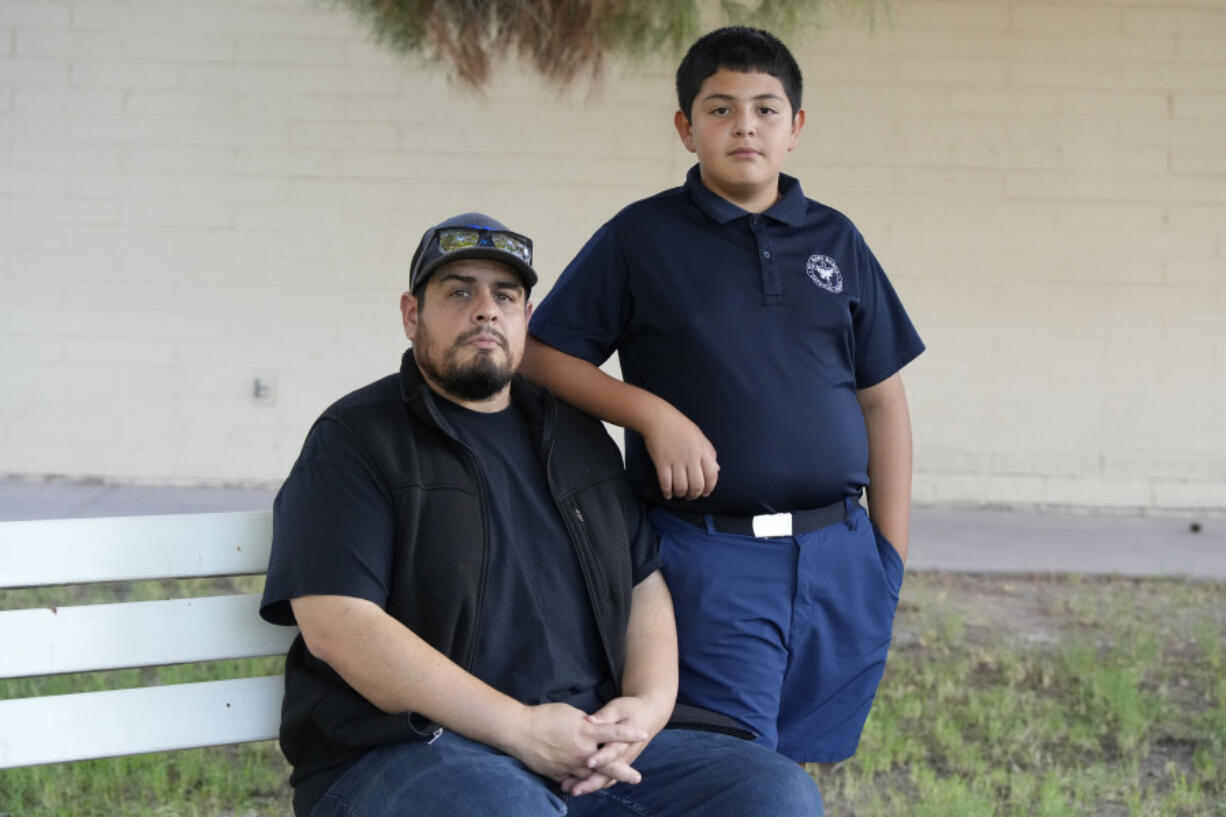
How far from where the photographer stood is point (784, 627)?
8.38ft

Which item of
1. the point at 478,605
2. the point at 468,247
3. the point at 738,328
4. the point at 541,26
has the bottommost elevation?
the point at 478,605

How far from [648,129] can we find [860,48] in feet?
3.91

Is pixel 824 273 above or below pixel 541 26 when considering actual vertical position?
below

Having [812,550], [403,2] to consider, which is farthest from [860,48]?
[812,550]

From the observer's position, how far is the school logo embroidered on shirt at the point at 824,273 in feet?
8.57

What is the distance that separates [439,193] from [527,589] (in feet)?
18.0

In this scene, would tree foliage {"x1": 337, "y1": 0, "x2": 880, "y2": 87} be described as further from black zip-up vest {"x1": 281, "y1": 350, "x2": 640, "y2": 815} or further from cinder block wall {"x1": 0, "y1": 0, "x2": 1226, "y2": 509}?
black zip-up vest {"x1": 281, "y1": 350, "x2": 640, "y2": 815}

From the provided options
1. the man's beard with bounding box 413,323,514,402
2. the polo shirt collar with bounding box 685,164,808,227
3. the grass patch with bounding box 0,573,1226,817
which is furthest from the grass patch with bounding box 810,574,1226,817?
the man's beard with bounding box 413,323,514,402

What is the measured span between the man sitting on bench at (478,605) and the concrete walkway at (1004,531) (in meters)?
4.10

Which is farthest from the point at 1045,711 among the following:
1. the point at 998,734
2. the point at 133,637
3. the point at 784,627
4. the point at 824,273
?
the point at 133,637

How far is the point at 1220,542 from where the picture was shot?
7.07 m

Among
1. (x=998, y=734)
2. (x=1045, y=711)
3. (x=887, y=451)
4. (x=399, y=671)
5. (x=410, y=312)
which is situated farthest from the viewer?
(x=1045, y=711)

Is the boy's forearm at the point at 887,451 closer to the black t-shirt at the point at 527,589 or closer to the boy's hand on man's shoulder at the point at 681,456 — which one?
the boy's hand on man's shoulder at the point at 681,456

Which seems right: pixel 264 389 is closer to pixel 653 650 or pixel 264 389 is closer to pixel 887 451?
pixel 887 451
